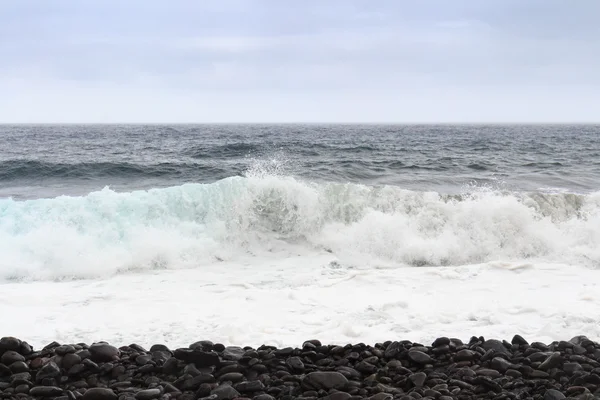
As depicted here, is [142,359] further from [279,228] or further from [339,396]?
[279,228]

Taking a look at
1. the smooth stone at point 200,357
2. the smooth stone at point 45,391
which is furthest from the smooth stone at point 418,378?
the smooth stone at point 45,391

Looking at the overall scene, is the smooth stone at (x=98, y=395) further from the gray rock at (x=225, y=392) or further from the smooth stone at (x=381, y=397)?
the smooth stone at (x=381, y=397)

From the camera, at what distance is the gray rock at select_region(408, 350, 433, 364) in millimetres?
4477

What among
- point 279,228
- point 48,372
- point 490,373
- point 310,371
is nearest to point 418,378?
point 490,373

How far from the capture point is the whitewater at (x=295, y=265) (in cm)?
567

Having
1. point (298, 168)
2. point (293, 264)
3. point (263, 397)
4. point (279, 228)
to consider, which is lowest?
point (293, 264)

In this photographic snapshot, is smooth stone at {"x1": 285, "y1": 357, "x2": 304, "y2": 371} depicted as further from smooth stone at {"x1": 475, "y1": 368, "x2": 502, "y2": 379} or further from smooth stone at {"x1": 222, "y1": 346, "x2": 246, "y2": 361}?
smooth stone at {"x1": 475, "y1": 368, "x2": 502, "y2": 379}

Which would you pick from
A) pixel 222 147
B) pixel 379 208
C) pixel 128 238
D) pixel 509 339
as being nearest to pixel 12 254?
pixel 128 238

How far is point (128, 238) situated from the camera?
907 centimetres

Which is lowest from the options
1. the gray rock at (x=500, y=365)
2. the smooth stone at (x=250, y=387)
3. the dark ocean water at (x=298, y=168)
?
the smooth stone at (x=250, y=387)

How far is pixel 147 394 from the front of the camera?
3898 millimetres

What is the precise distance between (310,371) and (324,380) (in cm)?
28

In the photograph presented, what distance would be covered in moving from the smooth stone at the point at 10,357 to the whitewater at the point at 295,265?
758 mm

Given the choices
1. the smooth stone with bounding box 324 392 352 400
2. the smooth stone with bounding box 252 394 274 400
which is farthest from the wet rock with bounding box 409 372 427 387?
the smooth stone with bounding box 252 394 274 400
